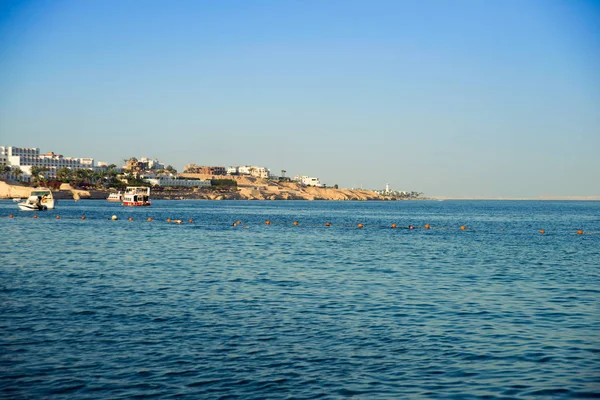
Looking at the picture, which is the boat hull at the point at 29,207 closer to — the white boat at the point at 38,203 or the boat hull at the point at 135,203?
the white boat at the point at 38,203

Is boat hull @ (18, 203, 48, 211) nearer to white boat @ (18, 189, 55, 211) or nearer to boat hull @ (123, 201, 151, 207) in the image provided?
white boat @ (18, 189, 55, 211)

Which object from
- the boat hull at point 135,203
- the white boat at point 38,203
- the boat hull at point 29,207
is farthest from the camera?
the boat hull at point 135,203

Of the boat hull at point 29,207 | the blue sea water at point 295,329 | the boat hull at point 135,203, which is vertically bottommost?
the blue sea water at point 295,329

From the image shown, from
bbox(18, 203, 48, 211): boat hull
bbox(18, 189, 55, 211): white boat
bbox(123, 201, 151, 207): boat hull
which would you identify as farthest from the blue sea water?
bbox(123, 201, 151, 207): boat hull

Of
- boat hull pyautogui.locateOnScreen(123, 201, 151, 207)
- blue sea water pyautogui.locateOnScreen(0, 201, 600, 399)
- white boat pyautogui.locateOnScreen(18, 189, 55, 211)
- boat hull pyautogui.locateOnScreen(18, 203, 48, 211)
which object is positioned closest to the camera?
blue sea water pyautogui.locateOnScreen(0, 201, 600, 399)

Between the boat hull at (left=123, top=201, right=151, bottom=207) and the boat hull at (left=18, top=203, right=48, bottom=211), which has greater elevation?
the boat hull at (left=123, top=201, right=151, bottom=207)

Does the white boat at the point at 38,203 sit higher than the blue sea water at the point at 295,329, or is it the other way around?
the white boat at the point at 38,203

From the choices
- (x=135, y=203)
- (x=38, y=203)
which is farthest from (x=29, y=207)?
(x=135, y=203)

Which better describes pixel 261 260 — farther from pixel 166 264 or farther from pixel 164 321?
pixel 164 321

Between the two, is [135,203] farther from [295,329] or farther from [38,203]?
[295,329]

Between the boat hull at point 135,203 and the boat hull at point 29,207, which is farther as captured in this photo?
the boat hull at point 135,203

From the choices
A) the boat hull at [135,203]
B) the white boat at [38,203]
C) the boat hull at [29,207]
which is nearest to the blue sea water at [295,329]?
the boat hull at [29,207]

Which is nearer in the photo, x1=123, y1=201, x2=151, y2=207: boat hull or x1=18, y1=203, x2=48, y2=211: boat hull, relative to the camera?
x1=18, y1=203, x2=48, y2=211: boat hull

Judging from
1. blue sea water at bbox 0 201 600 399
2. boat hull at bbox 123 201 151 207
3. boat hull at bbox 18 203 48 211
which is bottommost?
blue sea water at bbox 0 201 600 399
